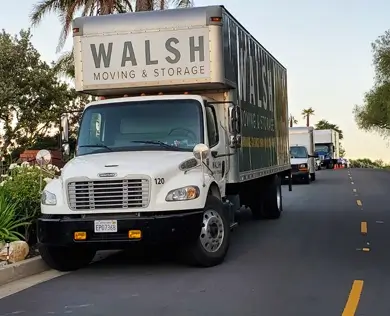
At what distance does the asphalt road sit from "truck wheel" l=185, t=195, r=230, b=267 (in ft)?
0.52

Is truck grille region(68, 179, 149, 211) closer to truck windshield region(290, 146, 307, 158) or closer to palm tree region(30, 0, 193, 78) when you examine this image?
palm tree region(30, 0, 193, 78)

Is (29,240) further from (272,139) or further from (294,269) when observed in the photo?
(272,139)

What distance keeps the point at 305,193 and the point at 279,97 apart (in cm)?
947

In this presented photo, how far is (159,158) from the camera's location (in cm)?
948

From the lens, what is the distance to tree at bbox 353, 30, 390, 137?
5875 cm

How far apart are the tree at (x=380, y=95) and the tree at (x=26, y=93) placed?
3244 centimetres

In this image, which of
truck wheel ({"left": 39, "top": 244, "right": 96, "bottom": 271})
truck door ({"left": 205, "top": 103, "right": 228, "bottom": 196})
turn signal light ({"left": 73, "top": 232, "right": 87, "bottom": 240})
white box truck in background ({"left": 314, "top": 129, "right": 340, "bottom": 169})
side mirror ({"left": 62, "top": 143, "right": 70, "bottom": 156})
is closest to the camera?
turn signal light ({"left": 73, "top": 232, "right": 87, "bottom": 240})

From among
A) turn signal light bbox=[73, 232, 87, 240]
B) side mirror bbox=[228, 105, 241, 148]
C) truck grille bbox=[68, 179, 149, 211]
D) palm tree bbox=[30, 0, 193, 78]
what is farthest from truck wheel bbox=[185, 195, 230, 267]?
palm tree bbox=[30, 0, 193, 78]

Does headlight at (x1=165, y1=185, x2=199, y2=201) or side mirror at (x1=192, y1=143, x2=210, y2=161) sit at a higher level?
side mirror at (x1=192, y1=143, x2=210, y2=161)

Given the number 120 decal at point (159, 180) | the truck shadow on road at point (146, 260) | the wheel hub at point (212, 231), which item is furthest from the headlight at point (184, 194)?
the truck shadow on road at point (146, 260)

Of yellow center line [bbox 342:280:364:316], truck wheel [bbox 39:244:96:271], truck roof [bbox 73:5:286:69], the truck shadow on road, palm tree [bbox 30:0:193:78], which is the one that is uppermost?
palm tree [bbox 30:0:193:78]

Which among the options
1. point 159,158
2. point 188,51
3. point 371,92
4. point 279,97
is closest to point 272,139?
point 279,97

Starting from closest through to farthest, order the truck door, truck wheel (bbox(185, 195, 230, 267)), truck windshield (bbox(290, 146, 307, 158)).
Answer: truck wheel (bbox(185, 195, 230, 267)) < the truck door < truck windshield (bbox(290, 146, 307, 158))

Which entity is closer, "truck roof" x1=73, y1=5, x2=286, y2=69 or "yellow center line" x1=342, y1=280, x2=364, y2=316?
"yellow center line" x1=342, y1=280, x2=364, y2=316
